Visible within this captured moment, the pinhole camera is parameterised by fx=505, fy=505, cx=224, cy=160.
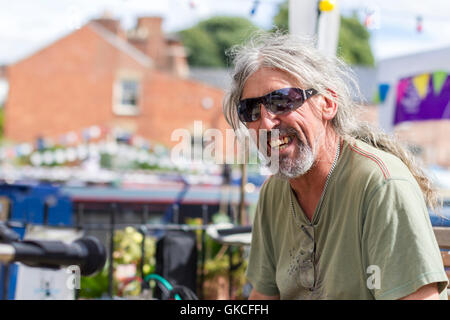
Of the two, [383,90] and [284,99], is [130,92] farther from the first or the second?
[284,99]

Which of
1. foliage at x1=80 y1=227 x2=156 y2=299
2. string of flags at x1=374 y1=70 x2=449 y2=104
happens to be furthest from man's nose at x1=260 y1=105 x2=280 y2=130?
string of flags at x1=374 y1=70 x2=449 y2=104

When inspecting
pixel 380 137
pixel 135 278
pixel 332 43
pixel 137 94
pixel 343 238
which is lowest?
pixel 135 278

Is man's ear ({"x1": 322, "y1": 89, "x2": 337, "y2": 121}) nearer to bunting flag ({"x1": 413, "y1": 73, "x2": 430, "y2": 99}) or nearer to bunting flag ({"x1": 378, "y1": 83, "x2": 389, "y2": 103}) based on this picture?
bunting flag ({"x1": 413, "y1": 73, "x2": 430, "y2": 99})

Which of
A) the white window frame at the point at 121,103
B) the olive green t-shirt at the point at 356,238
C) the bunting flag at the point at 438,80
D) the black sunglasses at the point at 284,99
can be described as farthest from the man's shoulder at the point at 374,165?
the white window frame at the point at 121,103

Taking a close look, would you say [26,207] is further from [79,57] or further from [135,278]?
[79,57]

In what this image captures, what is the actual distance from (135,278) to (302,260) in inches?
84.6

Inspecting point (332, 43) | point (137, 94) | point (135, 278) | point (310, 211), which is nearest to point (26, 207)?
point (135, 278)

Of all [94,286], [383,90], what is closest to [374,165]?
[94,286]

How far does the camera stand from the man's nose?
5.29 ft

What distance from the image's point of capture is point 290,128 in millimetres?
1610

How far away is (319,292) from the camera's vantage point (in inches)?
62.3

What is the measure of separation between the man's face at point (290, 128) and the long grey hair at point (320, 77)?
34mm

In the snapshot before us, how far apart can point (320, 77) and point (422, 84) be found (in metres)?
7.19

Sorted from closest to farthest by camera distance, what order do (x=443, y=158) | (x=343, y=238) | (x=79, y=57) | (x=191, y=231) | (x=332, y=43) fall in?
(x=343, y=238), (x=332, y=43), (x=191, y=231), (x=443, y=158), (x=79, y=57)
